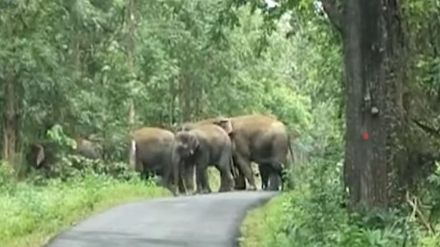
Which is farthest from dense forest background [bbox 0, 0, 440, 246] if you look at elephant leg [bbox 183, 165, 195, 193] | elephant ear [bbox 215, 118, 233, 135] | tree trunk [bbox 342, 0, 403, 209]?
elephant ear [bbox 215, 118, 233, 135]

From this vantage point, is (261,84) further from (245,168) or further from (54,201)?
(54,201)

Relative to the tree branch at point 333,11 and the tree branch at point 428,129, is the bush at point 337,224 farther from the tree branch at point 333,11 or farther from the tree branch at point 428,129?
the tree branch at point 333,11

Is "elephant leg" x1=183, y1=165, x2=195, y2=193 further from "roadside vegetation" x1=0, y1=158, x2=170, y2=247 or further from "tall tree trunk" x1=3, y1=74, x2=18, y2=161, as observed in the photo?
"tall tree trunk" x1=3, y1=74, x2=18, y2=161

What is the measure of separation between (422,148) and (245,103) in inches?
917

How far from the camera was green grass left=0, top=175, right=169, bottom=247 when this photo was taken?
13.9 m

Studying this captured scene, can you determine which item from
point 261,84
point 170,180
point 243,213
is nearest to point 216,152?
point 170,180

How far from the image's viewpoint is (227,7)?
1773 cm

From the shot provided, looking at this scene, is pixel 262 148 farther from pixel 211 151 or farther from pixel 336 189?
pixel 336 189

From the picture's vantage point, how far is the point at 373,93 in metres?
11.3

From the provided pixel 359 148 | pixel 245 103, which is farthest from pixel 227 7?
pixel 245 103

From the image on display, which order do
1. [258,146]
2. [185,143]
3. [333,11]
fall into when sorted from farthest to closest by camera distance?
[258,146] → [185,143] → [333,11]

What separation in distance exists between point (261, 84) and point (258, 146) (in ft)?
19.5

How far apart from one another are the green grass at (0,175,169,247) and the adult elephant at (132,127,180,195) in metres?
5.39

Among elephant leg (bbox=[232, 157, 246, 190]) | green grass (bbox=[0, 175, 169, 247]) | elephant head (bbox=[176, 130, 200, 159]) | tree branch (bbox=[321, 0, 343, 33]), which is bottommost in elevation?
elephant leg (bbox=[232, 157, 246, 190])
